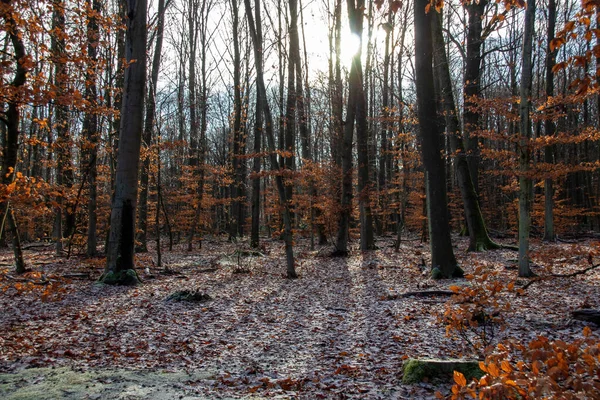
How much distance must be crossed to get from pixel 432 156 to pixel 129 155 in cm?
713

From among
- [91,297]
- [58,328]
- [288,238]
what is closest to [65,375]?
[58,328]

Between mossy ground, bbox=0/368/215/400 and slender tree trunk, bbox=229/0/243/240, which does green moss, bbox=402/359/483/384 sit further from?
slender tree trunk, bbox=229/0/243/240

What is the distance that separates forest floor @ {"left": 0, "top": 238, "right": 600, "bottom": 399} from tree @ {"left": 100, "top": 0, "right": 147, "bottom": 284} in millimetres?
864

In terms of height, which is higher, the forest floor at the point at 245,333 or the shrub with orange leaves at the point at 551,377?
the shrub with orange leaves at the point at 551,377

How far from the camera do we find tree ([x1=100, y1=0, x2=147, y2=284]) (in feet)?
30.1

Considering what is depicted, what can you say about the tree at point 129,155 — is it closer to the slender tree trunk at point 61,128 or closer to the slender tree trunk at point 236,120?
the slender tree trunk at point 61,128

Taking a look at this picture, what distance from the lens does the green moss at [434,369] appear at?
377cm

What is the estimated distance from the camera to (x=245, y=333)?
5.88 m

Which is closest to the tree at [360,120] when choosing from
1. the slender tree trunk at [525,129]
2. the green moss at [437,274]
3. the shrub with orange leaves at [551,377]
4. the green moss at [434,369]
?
the green moss at [437,274]

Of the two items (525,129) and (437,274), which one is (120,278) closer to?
(437,274)

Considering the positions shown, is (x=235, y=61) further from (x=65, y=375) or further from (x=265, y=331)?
(x=65, y=375)

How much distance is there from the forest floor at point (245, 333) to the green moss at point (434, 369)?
0.08m

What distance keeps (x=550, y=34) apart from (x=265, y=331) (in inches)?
648

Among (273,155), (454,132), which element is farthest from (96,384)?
(454,132)
